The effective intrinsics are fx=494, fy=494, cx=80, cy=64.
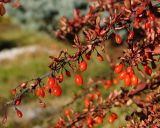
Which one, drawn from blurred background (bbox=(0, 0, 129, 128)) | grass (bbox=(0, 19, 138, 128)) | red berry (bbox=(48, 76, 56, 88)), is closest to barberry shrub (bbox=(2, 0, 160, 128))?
red berry (bbox=(48, 76, 56, 88))

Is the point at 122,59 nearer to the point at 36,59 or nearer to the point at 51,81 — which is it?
the point at 51,81

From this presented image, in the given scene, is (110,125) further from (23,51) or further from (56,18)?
(23,51)

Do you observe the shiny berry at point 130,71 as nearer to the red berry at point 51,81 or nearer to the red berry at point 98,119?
the red berry at point 51,81

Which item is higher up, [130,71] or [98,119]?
[130,71]

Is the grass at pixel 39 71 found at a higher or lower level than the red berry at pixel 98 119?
higher

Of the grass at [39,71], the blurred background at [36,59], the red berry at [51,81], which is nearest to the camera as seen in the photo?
the red berry at [51,81]

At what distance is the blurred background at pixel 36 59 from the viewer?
6.27 metres

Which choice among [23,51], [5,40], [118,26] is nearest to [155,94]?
[118,26]

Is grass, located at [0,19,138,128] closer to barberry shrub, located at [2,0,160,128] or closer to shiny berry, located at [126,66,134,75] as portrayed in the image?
barberry shrub, located at [2,0,160,128]

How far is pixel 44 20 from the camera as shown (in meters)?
11.8

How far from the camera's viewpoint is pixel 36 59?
11.1m

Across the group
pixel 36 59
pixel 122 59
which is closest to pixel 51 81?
pixel 122 59

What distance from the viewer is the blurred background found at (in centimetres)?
627

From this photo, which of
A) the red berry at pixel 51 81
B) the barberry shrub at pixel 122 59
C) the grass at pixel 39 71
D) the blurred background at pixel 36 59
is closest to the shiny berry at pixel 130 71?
the barberry shrub at pixel 122 59
